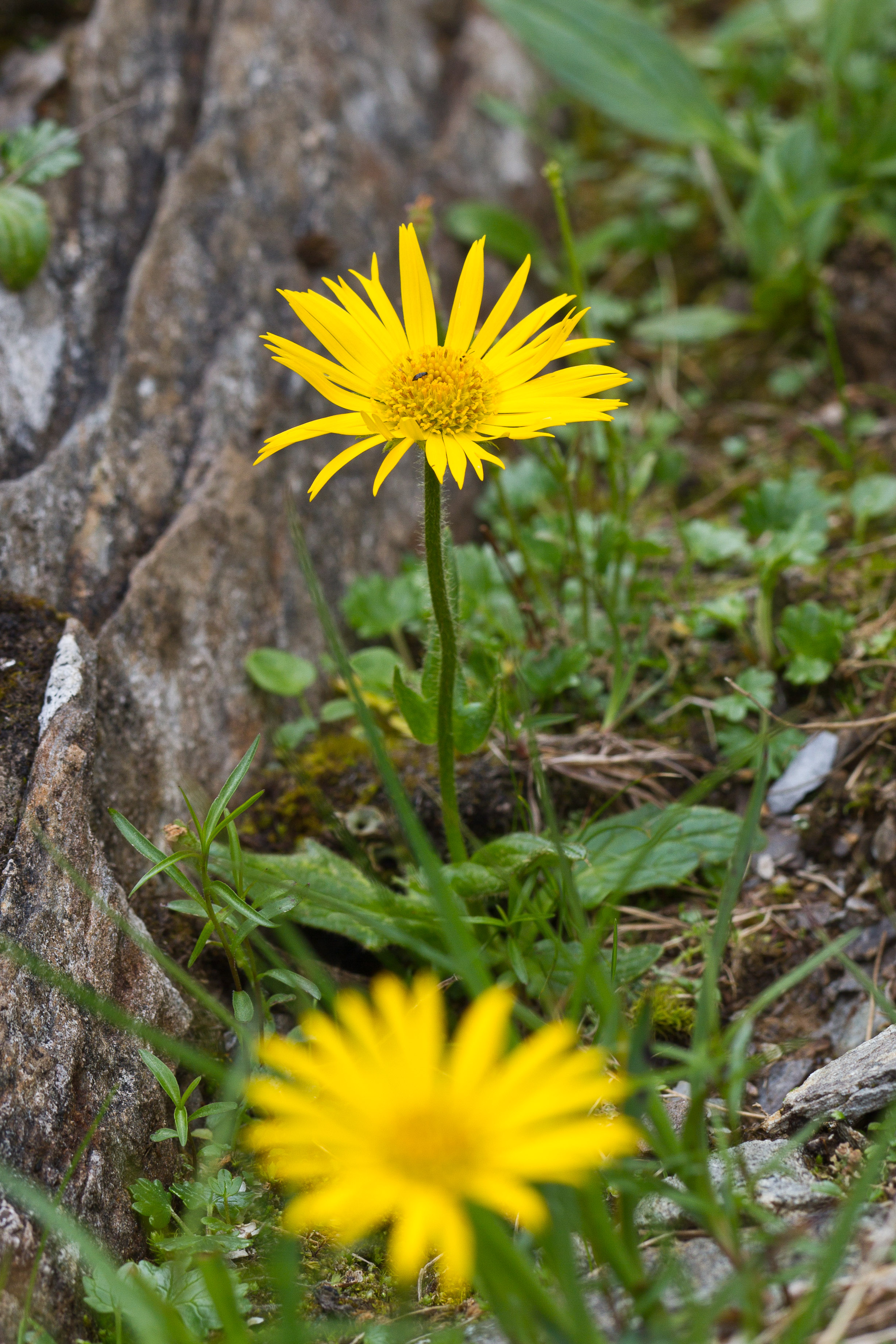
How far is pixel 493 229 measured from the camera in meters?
3.26

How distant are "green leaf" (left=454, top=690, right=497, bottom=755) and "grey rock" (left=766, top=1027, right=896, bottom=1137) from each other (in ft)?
2.37

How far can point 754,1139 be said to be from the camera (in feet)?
4.69

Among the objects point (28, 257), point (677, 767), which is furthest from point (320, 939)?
point (28, 257)

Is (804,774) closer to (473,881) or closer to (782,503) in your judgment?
(782,503)

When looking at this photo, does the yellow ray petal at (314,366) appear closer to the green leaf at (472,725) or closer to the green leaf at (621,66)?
the green leaf at (472,725)

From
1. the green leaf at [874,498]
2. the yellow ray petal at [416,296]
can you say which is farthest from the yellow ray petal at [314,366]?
the green leaf at [874,498]

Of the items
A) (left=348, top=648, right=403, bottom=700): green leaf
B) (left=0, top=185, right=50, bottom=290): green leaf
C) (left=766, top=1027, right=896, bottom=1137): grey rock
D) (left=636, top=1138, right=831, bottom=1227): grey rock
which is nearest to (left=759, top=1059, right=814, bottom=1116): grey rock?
(left=766, top=1027, right=896, bottom=1137): grey rock

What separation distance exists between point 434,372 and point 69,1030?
1091 mm

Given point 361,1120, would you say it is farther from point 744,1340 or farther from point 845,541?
point 845,541

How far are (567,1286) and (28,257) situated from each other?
209 cm

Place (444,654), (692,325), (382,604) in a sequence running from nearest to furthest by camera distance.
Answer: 1. (444,654)
2. (382,604)
3. (692,325)

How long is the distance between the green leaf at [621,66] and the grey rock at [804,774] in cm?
225

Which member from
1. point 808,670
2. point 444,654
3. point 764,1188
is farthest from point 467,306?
point 764,1188

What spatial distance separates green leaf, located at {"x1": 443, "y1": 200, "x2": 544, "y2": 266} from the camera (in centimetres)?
322
